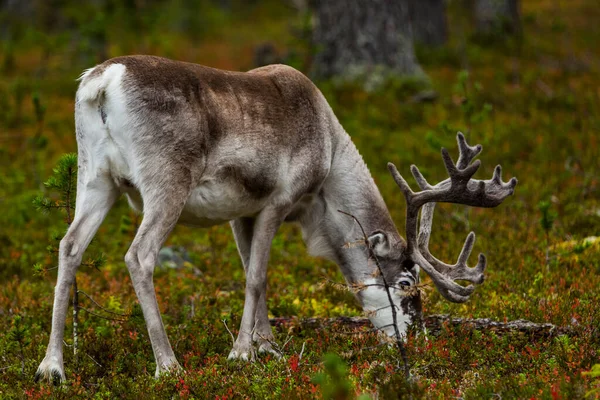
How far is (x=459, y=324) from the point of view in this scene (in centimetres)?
666

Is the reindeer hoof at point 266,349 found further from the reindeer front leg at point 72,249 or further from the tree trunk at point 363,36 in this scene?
the tree trunk at point 363,36

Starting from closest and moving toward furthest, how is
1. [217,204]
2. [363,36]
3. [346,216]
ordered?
[217,204] < [346,216] < [363,36]

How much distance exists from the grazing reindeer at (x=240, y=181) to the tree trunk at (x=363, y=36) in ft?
24.8

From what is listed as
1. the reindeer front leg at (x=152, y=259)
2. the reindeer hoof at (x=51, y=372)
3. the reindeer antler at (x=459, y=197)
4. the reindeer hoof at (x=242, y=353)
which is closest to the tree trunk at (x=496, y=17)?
the reindeer antler at (x=459, y=197)

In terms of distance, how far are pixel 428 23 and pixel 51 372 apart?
15568 mm

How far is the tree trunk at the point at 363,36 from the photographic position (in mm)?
14234

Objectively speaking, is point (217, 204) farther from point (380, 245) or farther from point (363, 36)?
point (363, 36)

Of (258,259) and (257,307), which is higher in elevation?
(258,259)

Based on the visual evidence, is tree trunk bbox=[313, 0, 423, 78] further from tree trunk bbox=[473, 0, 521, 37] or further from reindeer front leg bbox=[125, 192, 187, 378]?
reindeer front leg bbox=[125, 192, 187, 378]

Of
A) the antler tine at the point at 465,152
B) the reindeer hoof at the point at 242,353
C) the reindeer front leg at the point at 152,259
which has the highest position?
the antler tine at the point at 465,152

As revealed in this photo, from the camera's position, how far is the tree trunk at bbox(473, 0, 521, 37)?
62.4ft

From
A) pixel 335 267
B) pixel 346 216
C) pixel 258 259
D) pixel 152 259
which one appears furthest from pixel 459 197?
pixel 335 267

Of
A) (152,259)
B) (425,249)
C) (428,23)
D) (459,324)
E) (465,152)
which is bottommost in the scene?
(428,23)

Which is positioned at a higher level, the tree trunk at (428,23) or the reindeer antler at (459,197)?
the reindeer antler at (459,197)
